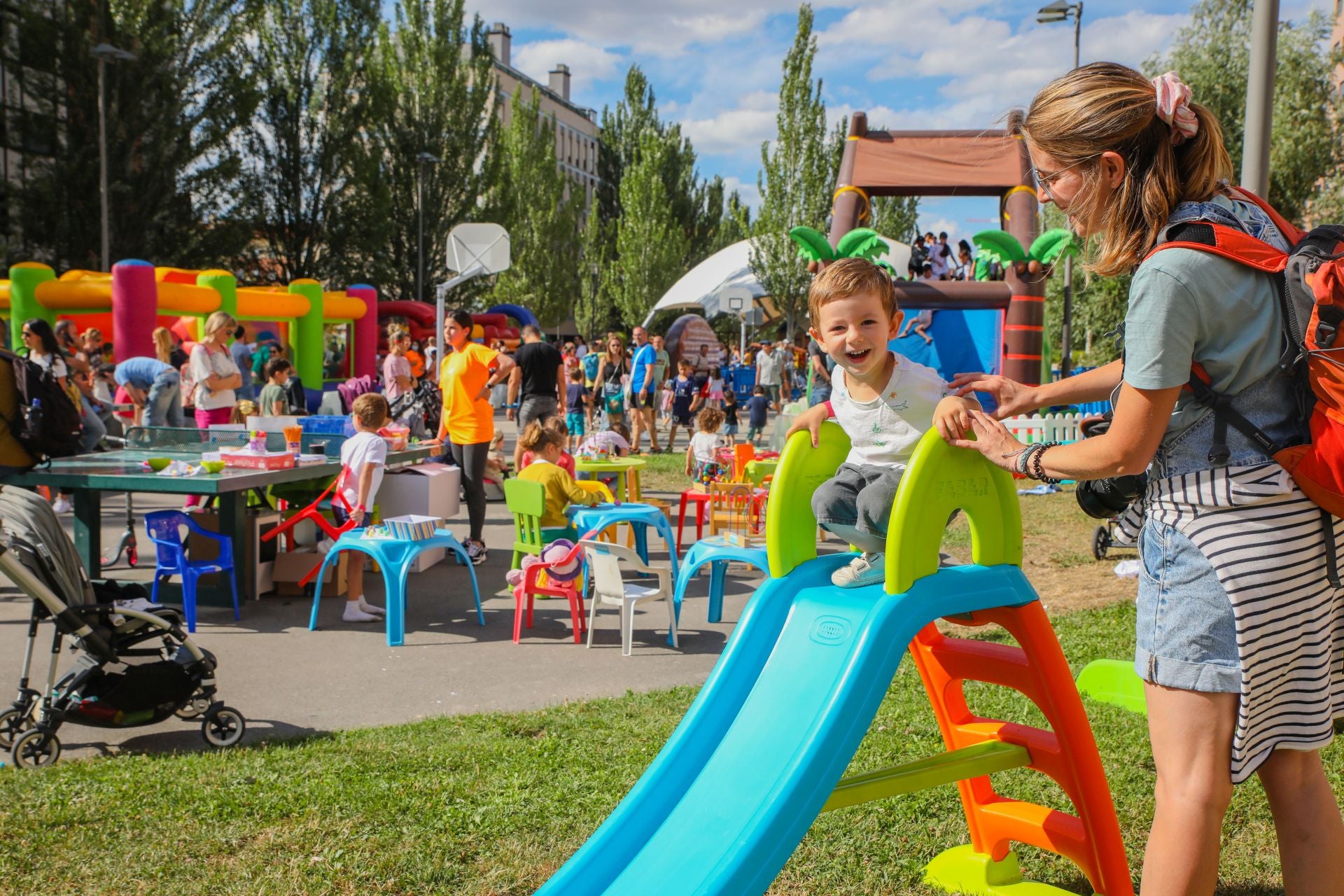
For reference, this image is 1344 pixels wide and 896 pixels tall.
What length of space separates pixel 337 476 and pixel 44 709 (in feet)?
12.4

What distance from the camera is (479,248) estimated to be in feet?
47.0

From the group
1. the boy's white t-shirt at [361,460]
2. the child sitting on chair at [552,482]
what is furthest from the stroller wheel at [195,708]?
the child sitting on chair at [552,482]

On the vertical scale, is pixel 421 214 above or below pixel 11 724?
above

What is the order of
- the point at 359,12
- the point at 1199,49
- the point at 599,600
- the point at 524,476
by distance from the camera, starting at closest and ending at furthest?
1. the point at 599,600
2. the point at 524,476
3. the point at 1199,49
4. the point at 359,12

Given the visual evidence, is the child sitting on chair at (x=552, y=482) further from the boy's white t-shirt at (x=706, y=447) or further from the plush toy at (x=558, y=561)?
the boy's white t-shirt at (x=706, y=447)

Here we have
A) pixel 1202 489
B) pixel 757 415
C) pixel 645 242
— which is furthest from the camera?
pixel 645 242

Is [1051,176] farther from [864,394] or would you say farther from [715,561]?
[715,561]

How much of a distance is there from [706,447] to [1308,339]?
868 centimetres

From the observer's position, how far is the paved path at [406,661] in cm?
514

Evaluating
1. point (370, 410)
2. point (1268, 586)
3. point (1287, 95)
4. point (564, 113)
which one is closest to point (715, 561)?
point (370, 410)

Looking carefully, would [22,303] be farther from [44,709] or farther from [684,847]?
[684,847]

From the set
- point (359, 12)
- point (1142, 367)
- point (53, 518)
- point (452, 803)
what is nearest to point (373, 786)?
point (452, 803)

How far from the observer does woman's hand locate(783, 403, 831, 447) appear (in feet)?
9.93

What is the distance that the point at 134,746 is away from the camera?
4.70 metres
